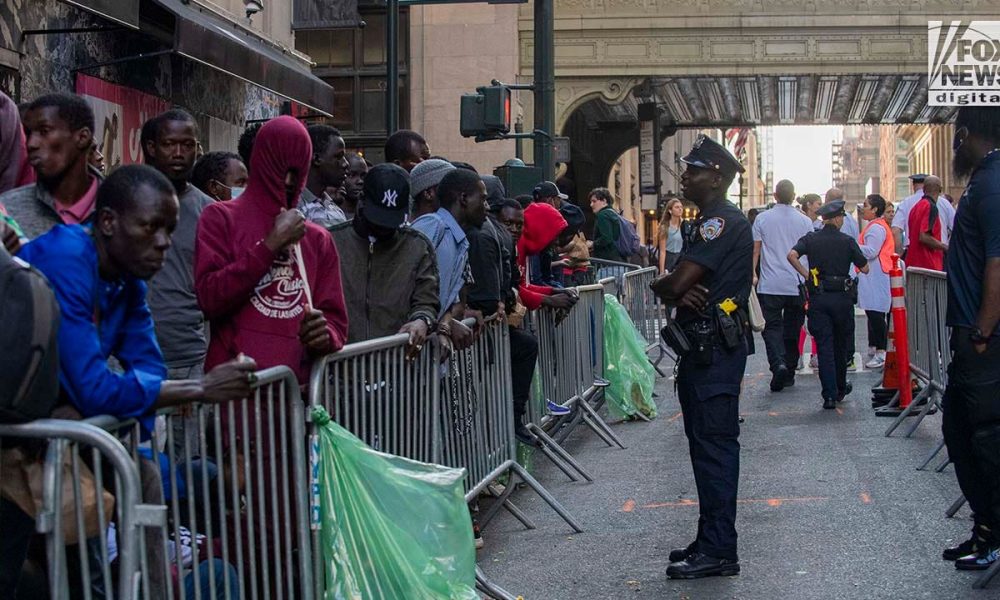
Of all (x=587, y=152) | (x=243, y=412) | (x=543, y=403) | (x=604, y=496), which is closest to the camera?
(x=243, y=412)

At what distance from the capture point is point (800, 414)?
478 inches

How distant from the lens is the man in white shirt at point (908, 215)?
43.3 ft

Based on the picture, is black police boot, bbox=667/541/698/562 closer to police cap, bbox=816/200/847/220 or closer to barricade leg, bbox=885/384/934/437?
barricade leg, bbox=885/384/934/437

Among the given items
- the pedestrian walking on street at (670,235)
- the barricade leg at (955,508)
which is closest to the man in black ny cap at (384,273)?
the barricade leg at (955,508)

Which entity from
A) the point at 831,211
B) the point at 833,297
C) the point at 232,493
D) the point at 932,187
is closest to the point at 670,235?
the point at 932,187

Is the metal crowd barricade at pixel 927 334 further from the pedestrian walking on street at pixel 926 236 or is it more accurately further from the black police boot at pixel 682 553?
the black police boot at pixel 682 553

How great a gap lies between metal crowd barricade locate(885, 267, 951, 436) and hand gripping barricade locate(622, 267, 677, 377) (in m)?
3.99

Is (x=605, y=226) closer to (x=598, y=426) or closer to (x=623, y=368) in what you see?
(x=623, y=368)

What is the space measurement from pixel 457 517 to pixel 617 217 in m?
12.2

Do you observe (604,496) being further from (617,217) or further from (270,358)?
(617,217)

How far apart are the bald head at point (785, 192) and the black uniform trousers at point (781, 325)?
106 cm

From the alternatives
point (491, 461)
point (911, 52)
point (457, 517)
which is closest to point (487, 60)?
point (911, 52)

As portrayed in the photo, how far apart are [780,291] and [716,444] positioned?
715 cm

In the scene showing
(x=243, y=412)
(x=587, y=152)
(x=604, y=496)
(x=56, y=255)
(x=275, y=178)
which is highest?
(x=587, y=152)
